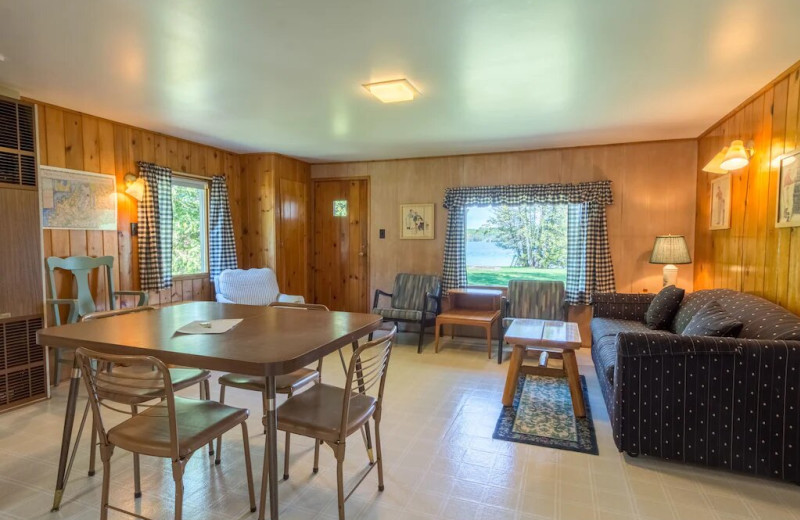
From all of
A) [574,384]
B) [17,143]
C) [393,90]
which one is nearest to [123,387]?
[393,90]

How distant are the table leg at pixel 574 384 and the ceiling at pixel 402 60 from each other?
1.90m

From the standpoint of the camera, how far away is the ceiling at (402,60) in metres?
2.04

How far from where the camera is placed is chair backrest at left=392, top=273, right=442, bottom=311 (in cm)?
521

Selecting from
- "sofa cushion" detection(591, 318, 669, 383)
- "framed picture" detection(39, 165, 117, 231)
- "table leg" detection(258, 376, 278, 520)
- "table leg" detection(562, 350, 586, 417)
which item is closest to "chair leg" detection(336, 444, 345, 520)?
"table leg" detection(258, 376, 278, 520)

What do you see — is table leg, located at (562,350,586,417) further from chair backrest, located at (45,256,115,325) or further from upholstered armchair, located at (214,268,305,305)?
chair backrest, located at (45,256,115,325)

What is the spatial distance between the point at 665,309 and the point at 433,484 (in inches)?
100

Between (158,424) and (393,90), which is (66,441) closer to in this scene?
(158,424)

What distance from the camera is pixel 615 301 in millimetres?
4133

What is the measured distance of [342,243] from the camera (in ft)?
20.1

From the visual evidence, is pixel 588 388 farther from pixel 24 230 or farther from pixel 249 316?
pixel 24 230

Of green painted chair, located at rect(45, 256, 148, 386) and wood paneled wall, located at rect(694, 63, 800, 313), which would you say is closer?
wood paneled wall, located at rect(694, 63, 800, 313)

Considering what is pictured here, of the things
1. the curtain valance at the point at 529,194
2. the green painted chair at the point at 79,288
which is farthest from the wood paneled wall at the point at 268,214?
the curtain valance at the point at 529,194

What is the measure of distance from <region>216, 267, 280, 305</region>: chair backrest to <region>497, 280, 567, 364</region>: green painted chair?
267 centimetres

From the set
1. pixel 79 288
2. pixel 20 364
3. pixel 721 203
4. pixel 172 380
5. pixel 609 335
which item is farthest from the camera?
pixel 721 203
